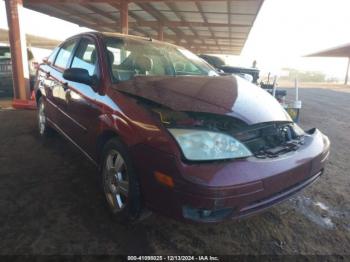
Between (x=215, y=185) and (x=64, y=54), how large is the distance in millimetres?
2960

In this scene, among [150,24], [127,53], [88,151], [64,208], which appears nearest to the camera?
[64,208]

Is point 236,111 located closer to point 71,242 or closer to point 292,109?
point 71,242

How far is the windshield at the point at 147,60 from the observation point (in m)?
2.82

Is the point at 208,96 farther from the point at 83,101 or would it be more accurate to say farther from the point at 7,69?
the point at 7,69

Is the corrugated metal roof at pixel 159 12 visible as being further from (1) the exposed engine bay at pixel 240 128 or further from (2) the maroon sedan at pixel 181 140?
Answer: (1) the exposed engine bay at pixel 240 128

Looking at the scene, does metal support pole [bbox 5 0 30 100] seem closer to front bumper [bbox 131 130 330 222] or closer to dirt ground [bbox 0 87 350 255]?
dirt ground [bbox 0 87 350 255]

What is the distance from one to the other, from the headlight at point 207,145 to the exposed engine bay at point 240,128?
5 cm

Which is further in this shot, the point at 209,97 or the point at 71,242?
the point at 209,97

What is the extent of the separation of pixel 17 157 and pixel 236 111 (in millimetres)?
3001

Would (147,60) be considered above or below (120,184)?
above

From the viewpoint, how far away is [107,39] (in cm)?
295

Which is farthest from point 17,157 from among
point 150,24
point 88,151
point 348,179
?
point 150,24

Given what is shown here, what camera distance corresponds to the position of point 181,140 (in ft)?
6.15

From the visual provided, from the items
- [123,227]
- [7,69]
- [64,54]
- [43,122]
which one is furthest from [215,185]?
[7,69]
